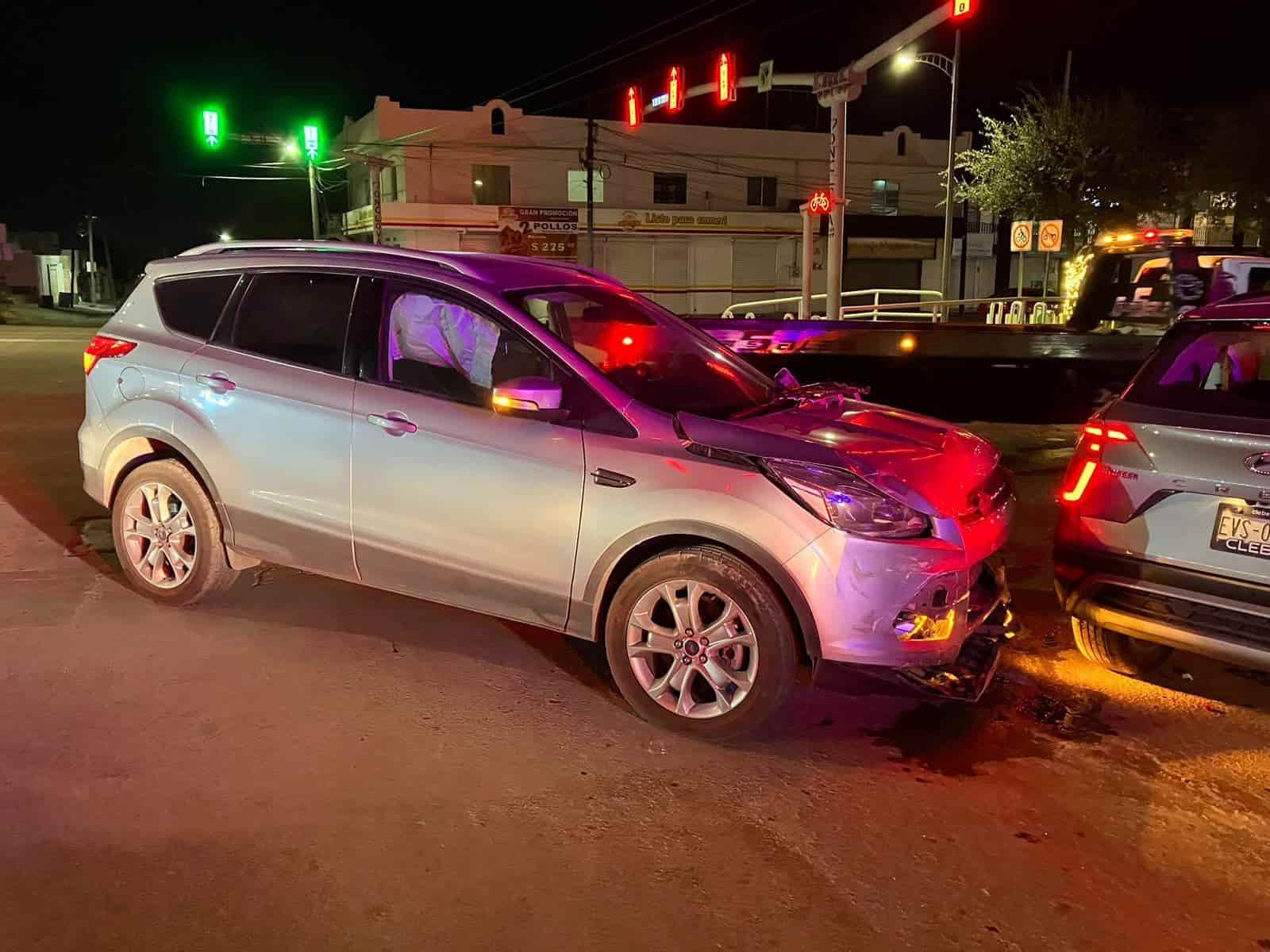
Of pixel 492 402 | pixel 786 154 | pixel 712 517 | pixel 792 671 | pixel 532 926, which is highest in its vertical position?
pixel 786 154

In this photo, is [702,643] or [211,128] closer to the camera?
[702,643]

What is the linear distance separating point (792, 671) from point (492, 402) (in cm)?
168

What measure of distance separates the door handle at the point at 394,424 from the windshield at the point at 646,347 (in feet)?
2.36

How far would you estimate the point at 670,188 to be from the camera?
1775 inches

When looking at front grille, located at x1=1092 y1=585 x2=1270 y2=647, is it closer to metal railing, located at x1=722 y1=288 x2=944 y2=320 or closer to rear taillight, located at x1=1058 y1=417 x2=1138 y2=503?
rear taillight, located at x1=1058 y1=417 x2=1138 y2=503

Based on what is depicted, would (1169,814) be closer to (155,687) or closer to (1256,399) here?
(1256,399)

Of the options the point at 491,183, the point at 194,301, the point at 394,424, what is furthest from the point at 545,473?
the point at 491,183

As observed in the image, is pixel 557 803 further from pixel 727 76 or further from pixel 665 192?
pixel 665 192

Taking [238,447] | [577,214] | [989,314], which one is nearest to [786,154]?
[577,214]

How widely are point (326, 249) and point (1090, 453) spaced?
365 centimetres

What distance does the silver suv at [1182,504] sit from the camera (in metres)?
3.82

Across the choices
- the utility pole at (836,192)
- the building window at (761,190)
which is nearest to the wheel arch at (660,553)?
the utility pole at (836,192)

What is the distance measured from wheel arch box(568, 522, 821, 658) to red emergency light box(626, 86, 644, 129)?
1607cm

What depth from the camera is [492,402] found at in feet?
14.6
